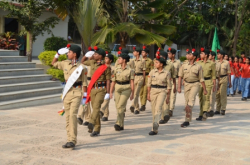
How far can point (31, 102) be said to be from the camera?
11.8m

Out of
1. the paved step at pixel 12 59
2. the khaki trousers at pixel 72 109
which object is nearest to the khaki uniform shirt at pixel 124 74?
the khaki trousers at pixel 72 109

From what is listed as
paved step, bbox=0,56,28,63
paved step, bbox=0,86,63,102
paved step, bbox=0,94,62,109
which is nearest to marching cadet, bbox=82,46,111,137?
paved step, bbox=0,94,62,109

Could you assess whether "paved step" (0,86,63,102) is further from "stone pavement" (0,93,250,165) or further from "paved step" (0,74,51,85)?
"stone pavement" (0,93,250,165)

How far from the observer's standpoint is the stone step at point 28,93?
11.2 m

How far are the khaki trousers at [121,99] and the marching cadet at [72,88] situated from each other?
1.50 meters

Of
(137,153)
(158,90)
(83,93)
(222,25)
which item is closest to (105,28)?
(158,90)

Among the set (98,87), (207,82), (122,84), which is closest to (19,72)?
(122,84)

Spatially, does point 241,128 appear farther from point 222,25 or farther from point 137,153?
point 222,25

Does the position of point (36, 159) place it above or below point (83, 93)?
below

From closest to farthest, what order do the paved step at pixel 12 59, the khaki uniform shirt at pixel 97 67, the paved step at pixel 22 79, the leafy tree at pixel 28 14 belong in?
1. the khaki uniform shirt at pixel 97 67
2. the paved step at pixel 22 79
3. the paved step at pixel 12 59
4. the leafy tree at pixel 28 14

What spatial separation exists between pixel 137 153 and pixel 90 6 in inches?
350

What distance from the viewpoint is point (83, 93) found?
7227 millimetres

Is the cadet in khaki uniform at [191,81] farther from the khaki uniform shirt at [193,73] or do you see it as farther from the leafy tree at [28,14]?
the leafy tree at [28,14]

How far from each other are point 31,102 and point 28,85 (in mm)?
1011
